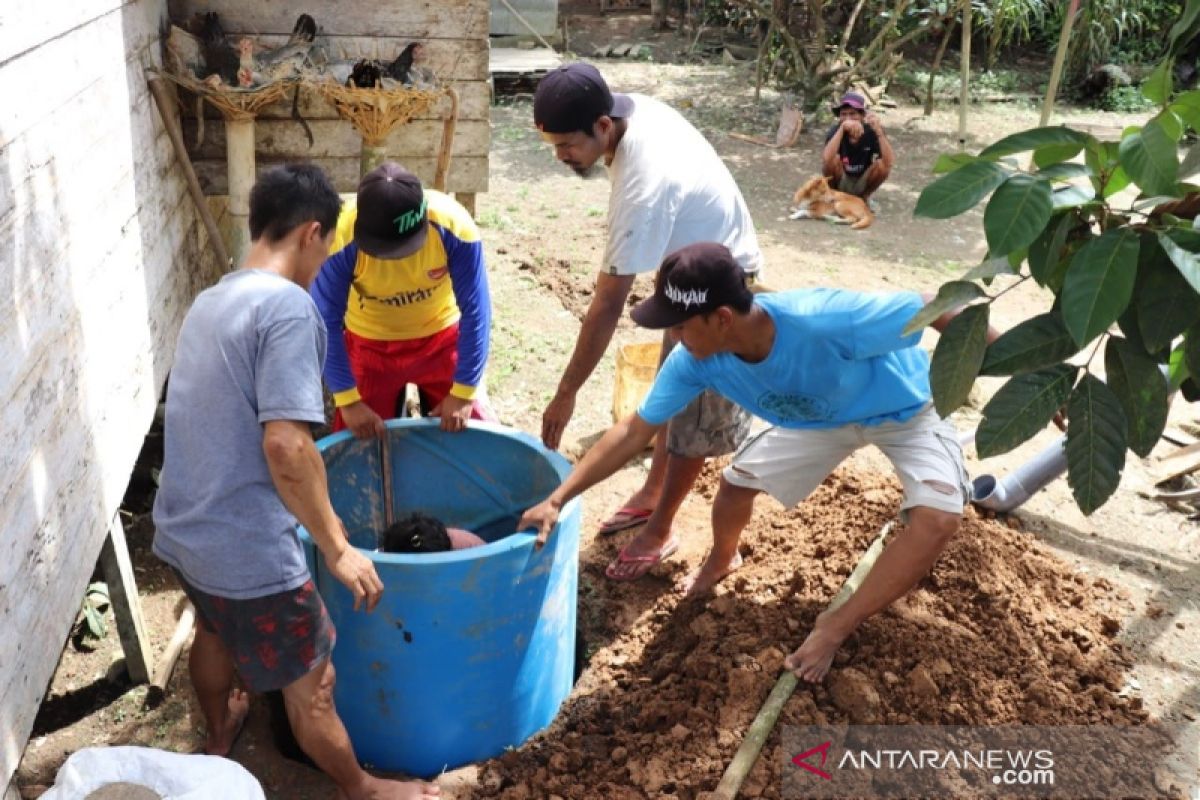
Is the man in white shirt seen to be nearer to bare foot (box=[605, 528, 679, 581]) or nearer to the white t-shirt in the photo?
the white t-shirt

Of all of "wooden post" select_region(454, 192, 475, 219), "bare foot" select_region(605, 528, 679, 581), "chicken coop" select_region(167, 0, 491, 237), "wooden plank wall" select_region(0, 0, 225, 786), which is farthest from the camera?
"wooden post" select_region(454, 192, 475, 219)

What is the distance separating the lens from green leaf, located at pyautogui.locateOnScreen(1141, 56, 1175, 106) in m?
1.71

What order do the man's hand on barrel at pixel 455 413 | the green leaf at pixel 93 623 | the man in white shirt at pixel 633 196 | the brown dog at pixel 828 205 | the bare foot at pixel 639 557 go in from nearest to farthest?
the man in white shirt at pixel 633 196 < the man's hand on barrel at pixel 455 413 < the green leaf at pixel 93 623 < the bare foot at pixel 639 557 < the brown dog at pixel 828 205

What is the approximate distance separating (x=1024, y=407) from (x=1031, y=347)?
11 cm

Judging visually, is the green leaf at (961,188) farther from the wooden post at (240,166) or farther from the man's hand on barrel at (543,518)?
the wooden post at (240,166)

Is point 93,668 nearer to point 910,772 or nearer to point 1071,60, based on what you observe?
point 910,772

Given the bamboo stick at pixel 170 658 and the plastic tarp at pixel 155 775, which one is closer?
the plastic tarp at pixel 155 775

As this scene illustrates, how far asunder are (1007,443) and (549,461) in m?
1.51

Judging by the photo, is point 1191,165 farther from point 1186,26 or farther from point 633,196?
point 633,196

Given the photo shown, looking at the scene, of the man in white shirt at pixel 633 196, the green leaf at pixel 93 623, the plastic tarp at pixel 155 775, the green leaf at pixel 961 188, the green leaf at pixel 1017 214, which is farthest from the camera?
the green leaf at pixel 93 623

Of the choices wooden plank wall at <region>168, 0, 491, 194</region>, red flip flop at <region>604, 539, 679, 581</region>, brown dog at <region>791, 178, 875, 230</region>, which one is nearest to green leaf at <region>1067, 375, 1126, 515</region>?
red flip flop at <region>604, 539, 679, 581</region>

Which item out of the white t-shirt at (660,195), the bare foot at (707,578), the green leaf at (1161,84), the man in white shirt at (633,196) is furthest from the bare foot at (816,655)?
the green leaf at (1161,84)

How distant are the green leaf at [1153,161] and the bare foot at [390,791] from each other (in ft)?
7.24

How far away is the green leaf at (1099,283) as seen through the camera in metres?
1.62
